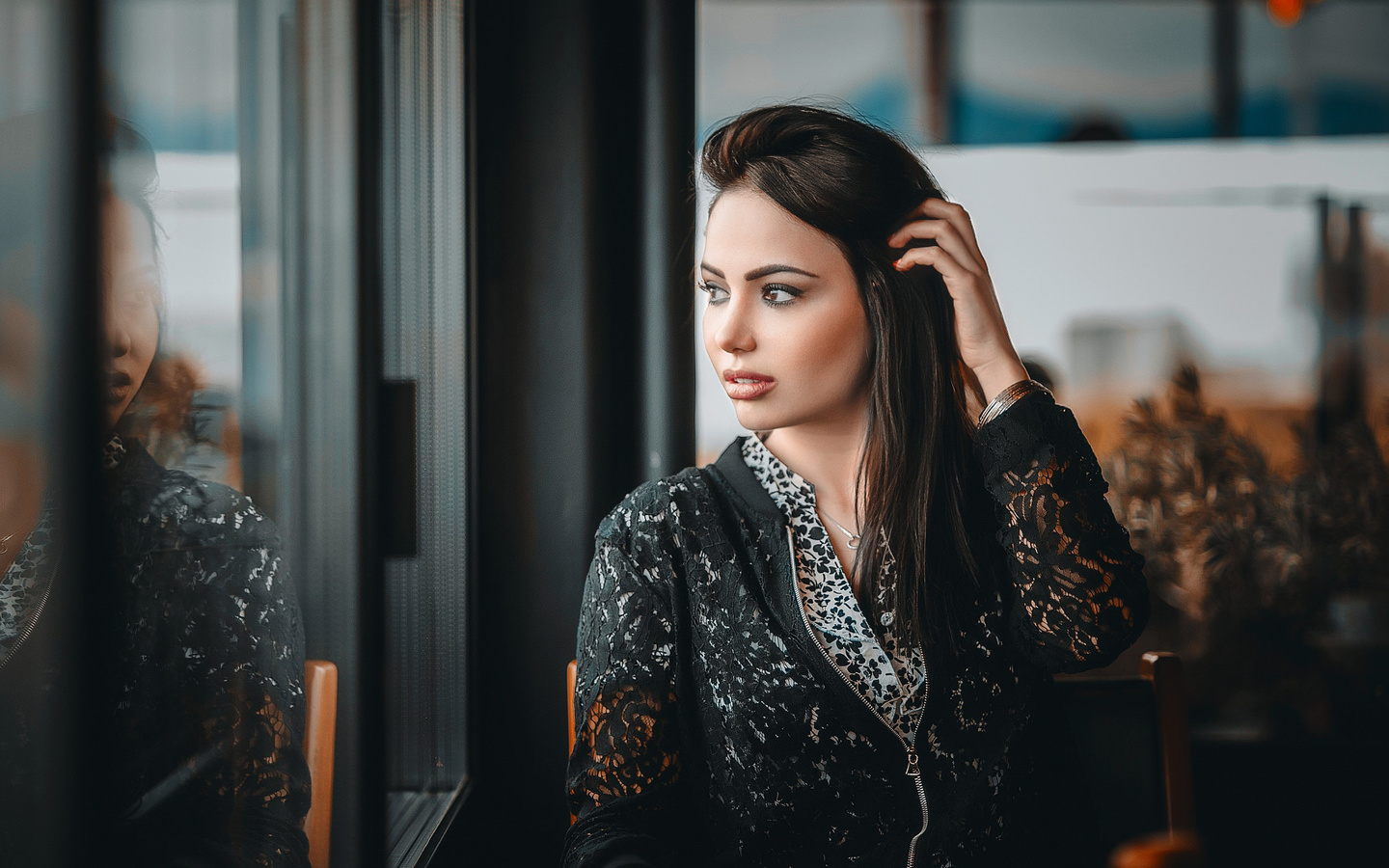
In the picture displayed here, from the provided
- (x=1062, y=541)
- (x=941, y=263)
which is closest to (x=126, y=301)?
(x=941, y=263)

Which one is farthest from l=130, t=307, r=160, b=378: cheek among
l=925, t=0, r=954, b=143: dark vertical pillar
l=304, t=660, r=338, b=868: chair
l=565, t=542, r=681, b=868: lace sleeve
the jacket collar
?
l=925, t=0, r=954, b=143: dark vertical pillar

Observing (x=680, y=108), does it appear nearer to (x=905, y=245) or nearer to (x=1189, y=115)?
(x=905, y=245)

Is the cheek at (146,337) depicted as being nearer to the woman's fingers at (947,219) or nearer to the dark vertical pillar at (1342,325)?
the woman's fingers at (947,219)

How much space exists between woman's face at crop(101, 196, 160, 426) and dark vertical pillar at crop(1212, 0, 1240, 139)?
9.05 feet

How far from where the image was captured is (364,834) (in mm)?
1023

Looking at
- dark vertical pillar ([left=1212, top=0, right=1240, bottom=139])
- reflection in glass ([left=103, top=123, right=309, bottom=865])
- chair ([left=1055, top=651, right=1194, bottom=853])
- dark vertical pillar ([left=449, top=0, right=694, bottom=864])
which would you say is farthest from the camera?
dark vertical pillar ([left=1212, top=0, right=1240, bottom=139])

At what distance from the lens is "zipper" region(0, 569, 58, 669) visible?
521 mm

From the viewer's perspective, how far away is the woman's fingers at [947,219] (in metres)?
1.09

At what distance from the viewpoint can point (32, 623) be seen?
1.76 feet

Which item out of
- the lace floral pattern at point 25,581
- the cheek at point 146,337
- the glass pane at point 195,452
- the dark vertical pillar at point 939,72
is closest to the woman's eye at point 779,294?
the glass pane at point 195,452

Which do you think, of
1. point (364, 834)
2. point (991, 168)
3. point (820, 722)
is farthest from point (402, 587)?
point (991, 168)

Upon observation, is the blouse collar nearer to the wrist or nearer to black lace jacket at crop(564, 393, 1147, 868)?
black lace jacket at crop(564, 393, 1147, 868)

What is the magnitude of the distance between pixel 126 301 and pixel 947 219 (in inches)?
35.0

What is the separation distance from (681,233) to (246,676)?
1.16 metres
